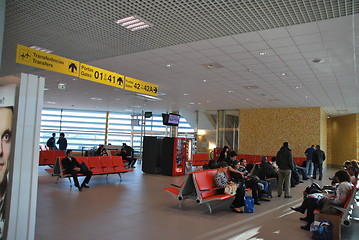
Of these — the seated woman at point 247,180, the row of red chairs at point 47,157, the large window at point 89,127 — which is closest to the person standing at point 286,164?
the seated woman at point 247,180

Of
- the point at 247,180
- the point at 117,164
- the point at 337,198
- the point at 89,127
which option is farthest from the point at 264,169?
the point at 89,127

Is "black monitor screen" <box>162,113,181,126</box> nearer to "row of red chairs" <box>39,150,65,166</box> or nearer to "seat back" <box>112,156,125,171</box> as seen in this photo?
"seat back" <box>112,156,125,171</box>

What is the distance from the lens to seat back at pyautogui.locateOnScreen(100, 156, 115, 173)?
10352mm

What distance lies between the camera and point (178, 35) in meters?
6.70

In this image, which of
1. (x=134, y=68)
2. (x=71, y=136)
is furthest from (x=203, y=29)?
(x=71, y=136)

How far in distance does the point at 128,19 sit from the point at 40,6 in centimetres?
166

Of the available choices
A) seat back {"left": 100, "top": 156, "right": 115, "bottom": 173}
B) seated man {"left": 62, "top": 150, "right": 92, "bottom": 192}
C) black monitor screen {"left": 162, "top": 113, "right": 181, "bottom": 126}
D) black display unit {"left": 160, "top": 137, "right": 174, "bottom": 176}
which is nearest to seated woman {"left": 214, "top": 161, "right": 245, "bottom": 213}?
seated man {"left": 62, "top": 150, "right": 92, "bottom": 192}

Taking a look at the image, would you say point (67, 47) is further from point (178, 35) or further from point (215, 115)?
point (215, 115)

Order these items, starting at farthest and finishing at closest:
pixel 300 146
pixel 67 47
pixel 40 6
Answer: pixel 300 146 < pixel 67 47 < pixel 40 6

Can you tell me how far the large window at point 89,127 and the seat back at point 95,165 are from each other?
1853 cm

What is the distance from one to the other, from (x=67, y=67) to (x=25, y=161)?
17.3ft

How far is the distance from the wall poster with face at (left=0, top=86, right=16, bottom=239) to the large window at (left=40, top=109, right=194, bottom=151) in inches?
1001

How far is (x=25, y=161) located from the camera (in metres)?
3.25

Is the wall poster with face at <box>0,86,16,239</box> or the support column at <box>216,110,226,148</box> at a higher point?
the support column at <box>216,110,226,148</box>
